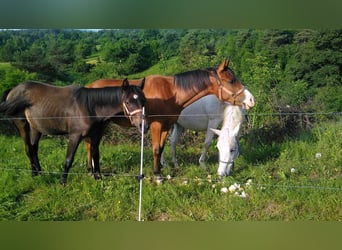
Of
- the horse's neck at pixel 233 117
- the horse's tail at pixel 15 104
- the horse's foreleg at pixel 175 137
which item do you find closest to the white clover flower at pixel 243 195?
the horse's neck at pixel 233 117

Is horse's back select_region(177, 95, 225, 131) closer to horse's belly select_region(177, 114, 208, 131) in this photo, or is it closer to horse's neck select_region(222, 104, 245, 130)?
horse's belly select_region(177, 114, 208, 131)

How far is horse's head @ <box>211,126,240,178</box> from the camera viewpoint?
11.6 ft

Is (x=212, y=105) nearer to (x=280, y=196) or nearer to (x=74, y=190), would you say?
(x=280, y=196)

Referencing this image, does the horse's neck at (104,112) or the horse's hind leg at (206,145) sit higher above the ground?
the horse's neck at (104,112)

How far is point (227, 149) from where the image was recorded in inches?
139

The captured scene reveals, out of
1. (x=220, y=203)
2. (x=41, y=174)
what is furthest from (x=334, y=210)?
(x=41, y=174)

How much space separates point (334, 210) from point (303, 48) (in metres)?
2.08

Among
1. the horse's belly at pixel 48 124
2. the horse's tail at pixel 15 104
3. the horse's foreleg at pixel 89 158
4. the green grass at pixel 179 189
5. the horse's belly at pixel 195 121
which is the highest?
the horse's tail at pixel 15 104

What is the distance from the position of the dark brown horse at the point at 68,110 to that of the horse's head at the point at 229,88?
2.35 ft

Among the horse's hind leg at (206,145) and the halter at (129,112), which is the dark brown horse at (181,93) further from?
the horse's hind leg at (206,145)

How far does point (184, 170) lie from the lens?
379cm

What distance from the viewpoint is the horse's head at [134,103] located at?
124 inches

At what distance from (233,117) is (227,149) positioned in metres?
0.32

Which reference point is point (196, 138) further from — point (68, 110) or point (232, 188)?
point (68, 110)
